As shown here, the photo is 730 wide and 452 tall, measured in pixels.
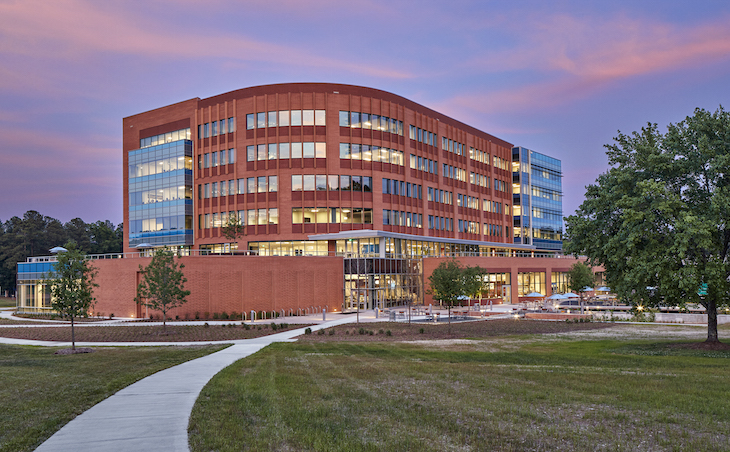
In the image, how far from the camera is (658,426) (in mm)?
9859

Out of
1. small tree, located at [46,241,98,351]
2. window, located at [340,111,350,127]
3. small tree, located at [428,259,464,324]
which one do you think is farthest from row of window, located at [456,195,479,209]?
small tree, located at [46,241,98,351]

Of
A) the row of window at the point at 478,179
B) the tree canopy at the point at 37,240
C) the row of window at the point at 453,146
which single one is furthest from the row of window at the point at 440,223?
the tree canopy at the point at 37,240

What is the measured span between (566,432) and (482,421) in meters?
1.62

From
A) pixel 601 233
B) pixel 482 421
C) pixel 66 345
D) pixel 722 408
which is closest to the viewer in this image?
pixel 482 421

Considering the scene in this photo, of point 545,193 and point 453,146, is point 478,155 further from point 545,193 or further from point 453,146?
point 545,193

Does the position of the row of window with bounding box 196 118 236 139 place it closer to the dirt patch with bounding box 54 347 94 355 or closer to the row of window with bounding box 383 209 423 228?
the row of window with bounding box 383 209 423 228

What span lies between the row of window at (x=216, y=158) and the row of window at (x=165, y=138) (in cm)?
466

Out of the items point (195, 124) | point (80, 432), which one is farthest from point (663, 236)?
point (195, 124)

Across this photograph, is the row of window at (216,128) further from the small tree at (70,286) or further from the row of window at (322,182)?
the small tree at (70,286)

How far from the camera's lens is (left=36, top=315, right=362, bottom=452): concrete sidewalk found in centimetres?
857

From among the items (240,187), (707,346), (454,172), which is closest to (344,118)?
(240,187)

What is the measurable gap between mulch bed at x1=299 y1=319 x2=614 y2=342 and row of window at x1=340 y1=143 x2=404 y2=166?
101ft

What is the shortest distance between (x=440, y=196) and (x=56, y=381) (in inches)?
2579

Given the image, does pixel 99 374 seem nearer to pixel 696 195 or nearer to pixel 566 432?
pixel 566 432
